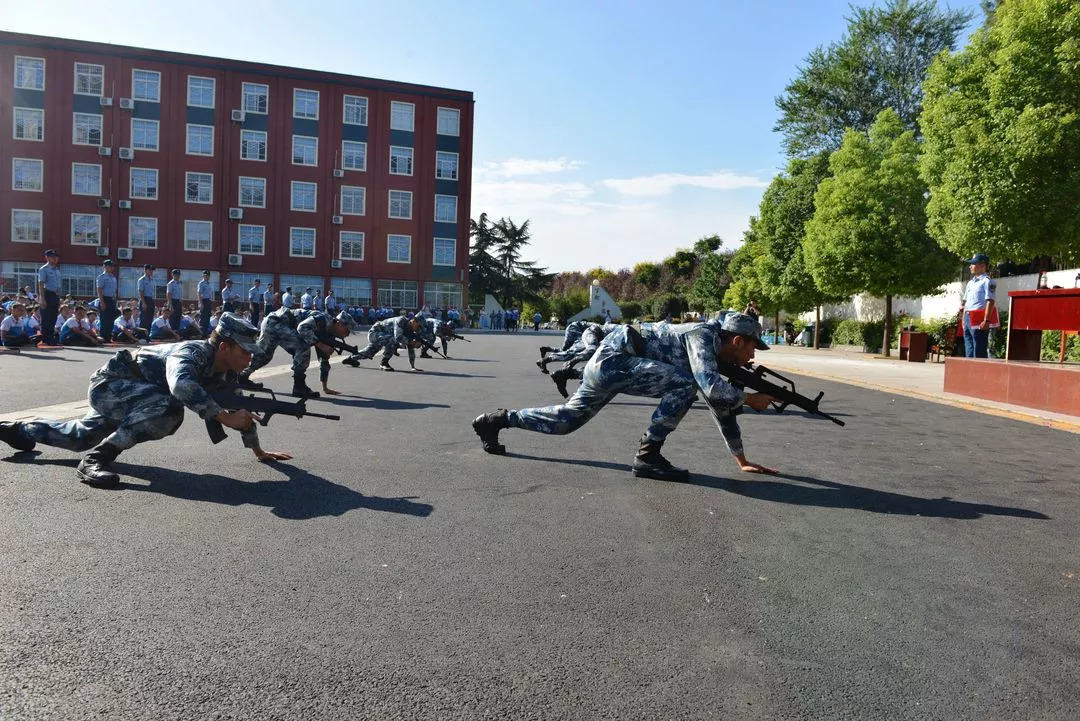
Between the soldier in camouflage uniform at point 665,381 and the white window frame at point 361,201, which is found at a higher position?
the white window frame at point 361,201

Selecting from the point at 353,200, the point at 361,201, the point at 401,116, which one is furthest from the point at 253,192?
the point at 401,116

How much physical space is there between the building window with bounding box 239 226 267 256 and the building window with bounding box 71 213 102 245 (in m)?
8.16

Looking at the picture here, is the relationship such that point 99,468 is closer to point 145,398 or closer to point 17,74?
point 145,398

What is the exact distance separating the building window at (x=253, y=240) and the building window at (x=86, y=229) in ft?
26.8

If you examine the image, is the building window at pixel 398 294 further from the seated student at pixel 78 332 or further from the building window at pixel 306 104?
the seated student at pixel 78 332

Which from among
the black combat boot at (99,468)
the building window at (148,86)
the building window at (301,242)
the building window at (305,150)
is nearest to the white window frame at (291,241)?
the building window at (301,242)

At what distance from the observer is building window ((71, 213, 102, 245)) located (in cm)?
5072

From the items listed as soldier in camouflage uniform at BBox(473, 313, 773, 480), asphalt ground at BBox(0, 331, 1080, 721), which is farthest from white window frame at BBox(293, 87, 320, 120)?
soldier in camouflage uniform at BBox(473, 313, 773, 480)

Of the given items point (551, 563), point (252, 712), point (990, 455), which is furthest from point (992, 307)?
point (252, 712)

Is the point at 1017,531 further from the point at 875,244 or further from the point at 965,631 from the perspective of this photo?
the point at 875,244

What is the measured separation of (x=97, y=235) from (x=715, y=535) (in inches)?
2145

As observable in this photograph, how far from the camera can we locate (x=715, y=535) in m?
4.80

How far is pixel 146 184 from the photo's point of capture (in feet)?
170

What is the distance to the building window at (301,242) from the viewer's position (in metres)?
54.1
